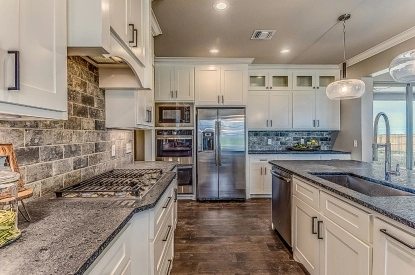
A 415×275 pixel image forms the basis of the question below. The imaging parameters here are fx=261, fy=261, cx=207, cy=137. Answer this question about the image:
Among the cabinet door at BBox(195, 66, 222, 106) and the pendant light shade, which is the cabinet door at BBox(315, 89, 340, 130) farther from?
the pendant light shade

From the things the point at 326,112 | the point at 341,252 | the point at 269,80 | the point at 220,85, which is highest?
the point at 269,80

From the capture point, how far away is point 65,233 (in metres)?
0.94

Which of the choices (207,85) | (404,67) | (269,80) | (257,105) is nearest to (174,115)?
(207,85)

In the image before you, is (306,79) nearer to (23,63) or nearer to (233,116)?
(233,116)

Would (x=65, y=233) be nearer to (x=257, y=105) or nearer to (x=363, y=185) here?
(x=363, y=185)

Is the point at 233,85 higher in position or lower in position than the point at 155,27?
lower

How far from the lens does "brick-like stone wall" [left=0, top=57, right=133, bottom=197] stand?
4.30ft

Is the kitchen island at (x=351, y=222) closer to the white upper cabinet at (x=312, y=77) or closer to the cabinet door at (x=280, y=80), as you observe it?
the cabinet door at (x=280, y=80)

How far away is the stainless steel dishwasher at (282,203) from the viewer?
265cm

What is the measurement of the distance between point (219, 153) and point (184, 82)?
1.44m

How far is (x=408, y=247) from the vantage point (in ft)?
3.58

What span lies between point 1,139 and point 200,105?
3.72 metres

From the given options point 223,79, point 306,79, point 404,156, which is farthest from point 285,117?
point 404,156

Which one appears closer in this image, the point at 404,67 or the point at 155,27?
the point at 404,67
